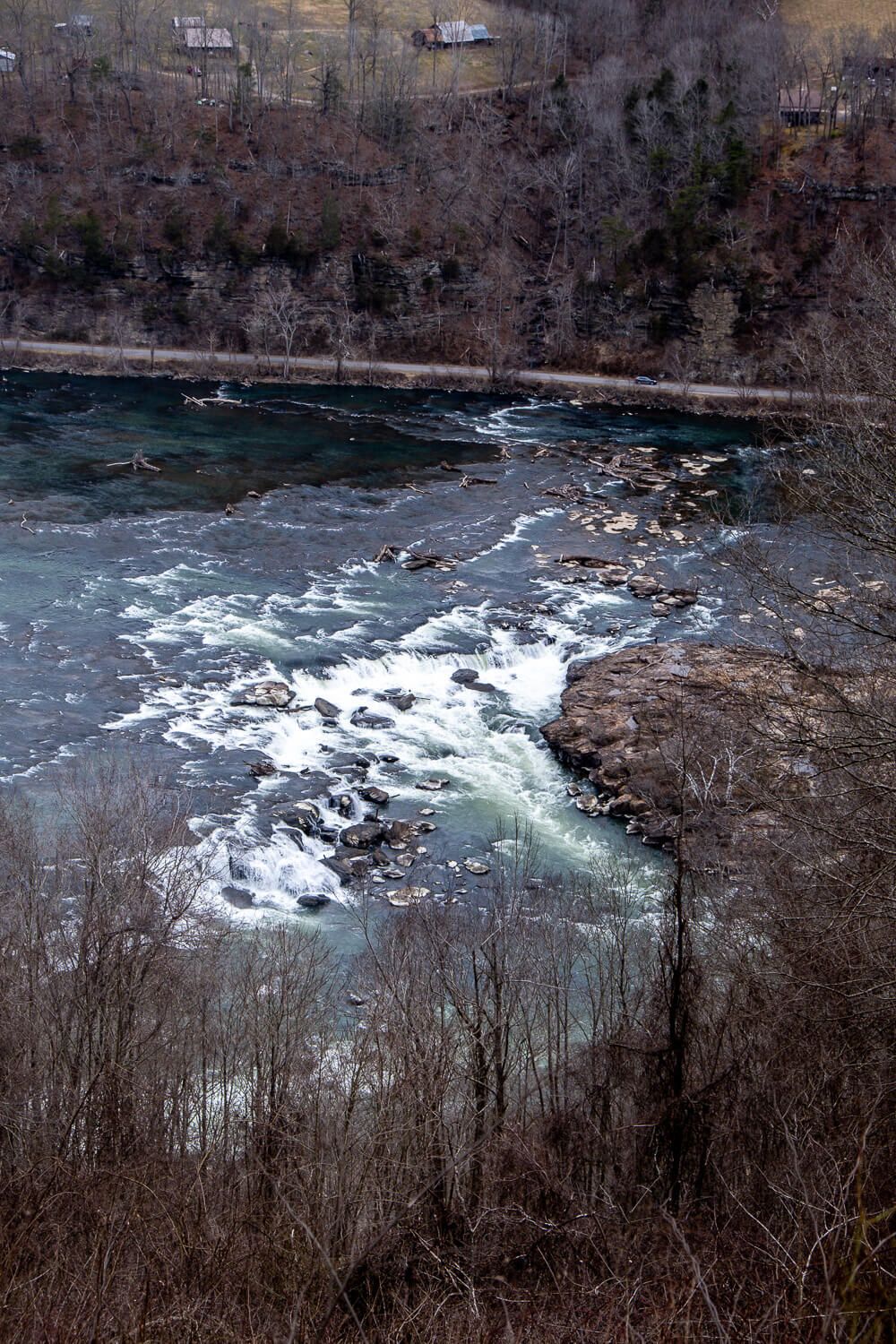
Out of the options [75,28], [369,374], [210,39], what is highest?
[210,39]

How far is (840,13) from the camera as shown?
4021 inches

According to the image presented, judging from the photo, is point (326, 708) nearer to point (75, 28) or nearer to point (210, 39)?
point (75, 28)

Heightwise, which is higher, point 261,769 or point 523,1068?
point 523,1068

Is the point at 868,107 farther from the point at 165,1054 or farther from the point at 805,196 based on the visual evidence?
the point at 165,1054

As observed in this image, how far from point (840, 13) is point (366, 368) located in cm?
6195

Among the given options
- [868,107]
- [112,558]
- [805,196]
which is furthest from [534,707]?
[868,107]

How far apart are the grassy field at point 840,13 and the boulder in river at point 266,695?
91.9m

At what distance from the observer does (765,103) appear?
267ft

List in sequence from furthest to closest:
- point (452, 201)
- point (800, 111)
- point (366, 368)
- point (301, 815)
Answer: point (800, 111)
point (452, 201)
point (366, 368)
point (301, 815)

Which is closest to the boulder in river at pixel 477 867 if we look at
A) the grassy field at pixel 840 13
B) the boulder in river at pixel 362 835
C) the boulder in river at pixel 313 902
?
the boulder in river at pixel 362 835

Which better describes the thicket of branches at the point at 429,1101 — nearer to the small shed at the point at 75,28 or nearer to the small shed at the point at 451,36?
the small shed at the point at 75,28

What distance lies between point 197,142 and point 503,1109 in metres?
82.1

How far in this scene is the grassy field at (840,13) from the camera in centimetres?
10006

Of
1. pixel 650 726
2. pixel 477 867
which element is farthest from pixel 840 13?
pixel 477 867
